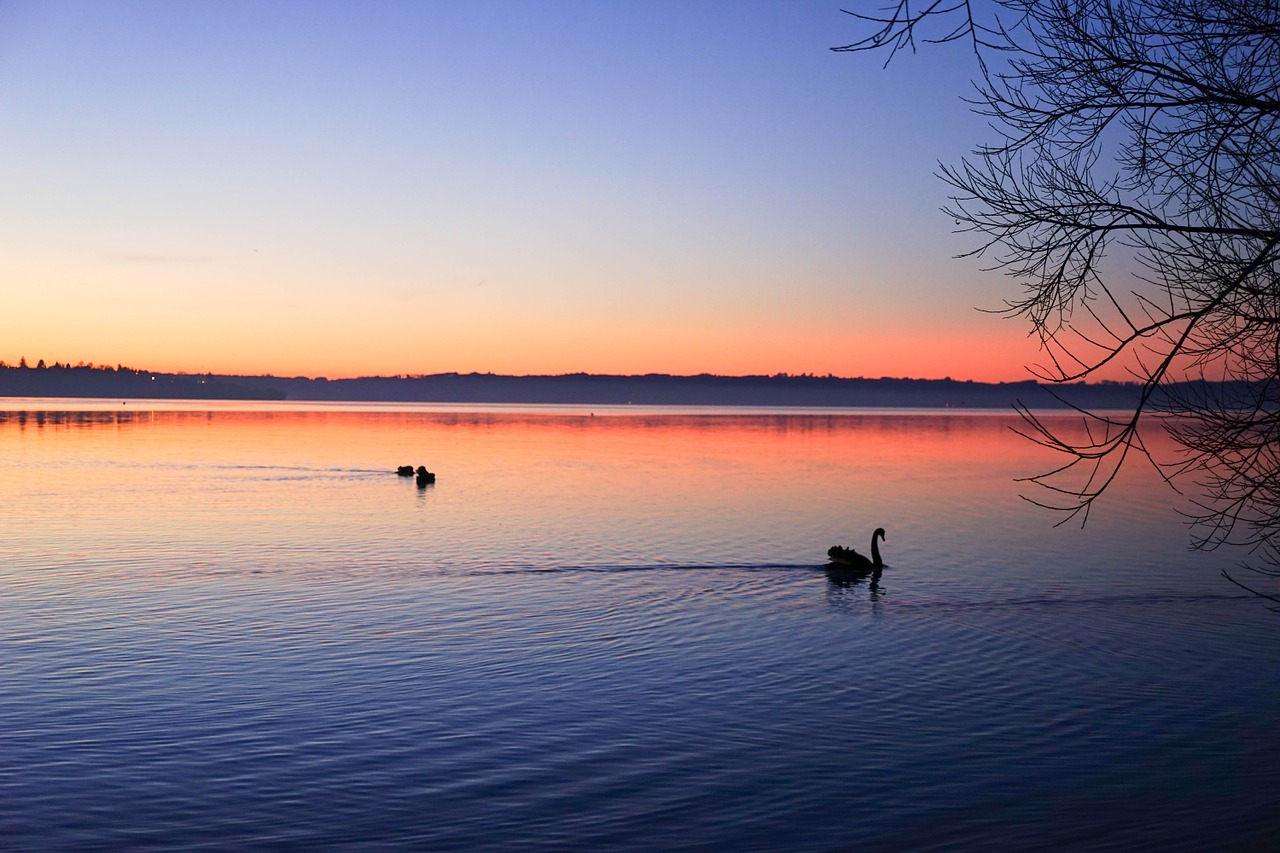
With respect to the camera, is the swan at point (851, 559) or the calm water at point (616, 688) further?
the swan at point (851, 559)

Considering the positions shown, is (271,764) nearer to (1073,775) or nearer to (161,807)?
(161,807)

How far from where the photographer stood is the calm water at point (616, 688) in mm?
10227

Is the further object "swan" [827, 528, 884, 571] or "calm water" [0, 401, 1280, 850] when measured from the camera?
"swan" [827, 528, 884, 571]

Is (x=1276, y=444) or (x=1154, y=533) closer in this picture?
(x=1276, y=444)

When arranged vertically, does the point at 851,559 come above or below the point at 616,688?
above

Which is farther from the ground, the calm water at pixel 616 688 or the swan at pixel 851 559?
the swan at pixel 851 559

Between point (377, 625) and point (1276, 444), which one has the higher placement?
point (1276, 444)

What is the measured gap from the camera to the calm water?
1023 centimetres

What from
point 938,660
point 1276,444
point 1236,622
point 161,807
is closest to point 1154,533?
point 1236,622

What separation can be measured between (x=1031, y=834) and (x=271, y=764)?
7472mm

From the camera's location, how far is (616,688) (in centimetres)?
1470

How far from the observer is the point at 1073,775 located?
11.7 metres

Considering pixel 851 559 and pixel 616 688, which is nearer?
pixel 616 688

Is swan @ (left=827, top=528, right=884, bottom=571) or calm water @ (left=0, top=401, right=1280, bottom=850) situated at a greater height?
swan @ (left=827, top=528, right=884, bottom=571)
